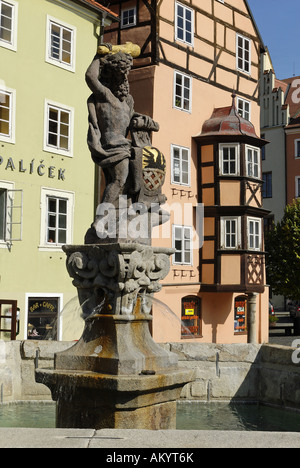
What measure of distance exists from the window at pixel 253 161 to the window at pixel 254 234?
1.78m

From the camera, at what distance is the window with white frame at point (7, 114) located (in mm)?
18688

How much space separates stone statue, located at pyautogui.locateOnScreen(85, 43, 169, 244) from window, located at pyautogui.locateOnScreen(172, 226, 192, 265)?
16.6 m

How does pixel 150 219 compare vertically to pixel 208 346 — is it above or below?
above

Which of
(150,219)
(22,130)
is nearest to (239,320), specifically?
(22,130)

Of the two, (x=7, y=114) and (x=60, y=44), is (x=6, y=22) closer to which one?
(x=60, y=44)

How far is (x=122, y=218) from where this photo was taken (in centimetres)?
703

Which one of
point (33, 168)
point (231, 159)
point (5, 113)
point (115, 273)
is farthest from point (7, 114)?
point (115, 273)

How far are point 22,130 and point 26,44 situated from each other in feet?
8.50

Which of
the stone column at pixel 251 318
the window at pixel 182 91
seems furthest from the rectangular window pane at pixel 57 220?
the stone column at pixel 251 318

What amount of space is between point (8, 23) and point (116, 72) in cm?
1296

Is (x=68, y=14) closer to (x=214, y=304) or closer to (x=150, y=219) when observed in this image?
(x=214, y=304)

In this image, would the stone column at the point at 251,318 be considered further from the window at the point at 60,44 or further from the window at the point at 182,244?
the window at the point at 60,44

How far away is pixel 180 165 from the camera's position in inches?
952

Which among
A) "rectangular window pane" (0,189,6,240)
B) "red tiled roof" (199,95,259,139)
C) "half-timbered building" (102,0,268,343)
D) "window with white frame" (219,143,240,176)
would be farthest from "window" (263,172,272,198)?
"rectangular window pane" (0,189,6,240)
